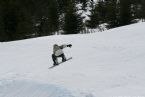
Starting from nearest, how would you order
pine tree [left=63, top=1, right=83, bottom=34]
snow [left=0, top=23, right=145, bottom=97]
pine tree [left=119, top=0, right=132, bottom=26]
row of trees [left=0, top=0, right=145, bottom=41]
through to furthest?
snow [left=0, top=23, right=145, bottom=97] → pine tree [left=63, top=1, right=83, bottom=34] → row of trees [left=0, top=0, right=145, bottom=41] → pine tree [left=119, top=0, right=132, bottom=26]

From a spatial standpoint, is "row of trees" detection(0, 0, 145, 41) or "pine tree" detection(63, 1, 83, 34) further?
"row of trees" detection(0, 0, 145, 41)

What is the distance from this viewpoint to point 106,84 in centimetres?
1675

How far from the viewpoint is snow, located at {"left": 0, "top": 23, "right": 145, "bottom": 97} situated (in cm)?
1585

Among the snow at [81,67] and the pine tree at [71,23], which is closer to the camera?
the snow at [81,67]

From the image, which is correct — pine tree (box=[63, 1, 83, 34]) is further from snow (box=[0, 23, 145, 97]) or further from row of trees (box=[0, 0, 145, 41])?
snow (box=[0, 23, 145, 97])

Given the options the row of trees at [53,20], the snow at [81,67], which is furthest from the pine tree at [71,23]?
the snow at [81,67]

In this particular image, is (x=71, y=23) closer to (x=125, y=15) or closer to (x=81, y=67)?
(x=125, y=15)

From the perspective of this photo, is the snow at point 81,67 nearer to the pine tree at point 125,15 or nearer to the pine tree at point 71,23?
the pine tree at point 71,23

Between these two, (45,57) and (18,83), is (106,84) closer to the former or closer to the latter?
(18,83)

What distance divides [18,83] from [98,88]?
459 centimetres

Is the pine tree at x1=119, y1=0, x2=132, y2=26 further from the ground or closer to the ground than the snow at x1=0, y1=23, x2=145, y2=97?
further from the ground

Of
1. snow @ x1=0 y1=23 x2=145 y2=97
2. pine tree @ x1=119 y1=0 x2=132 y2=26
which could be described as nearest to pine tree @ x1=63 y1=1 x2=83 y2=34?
pine tree @ x1=119 y1=0 x2=132 y2=26

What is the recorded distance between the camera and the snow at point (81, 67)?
52.0ft

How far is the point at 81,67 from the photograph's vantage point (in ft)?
71.5
